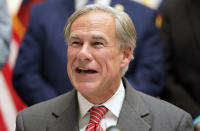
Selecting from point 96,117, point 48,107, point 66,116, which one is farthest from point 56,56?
point 96,117

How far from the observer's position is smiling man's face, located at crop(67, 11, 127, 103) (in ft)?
8.13

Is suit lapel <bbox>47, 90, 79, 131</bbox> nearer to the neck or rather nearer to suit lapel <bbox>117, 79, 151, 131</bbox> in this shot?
the neck

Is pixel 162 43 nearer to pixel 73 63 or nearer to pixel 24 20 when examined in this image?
pixel 73 63

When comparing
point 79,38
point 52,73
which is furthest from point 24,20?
point 79,38

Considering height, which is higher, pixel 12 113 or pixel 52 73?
pixel 52 73

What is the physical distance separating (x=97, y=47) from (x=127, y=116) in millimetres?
474

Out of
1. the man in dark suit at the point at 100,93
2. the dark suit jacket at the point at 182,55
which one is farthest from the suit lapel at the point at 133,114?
the dark suit jacket at the point at 182,55

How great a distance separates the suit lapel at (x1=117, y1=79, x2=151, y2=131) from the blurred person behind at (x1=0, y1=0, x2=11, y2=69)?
126cm

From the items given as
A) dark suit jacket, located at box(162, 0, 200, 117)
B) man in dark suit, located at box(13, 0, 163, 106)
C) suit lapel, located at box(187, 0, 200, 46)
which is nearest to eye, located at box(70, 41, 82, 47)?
man in dark suit, located at box(13, 0, 163, 106)

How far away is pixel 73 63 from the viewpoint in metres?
2.53

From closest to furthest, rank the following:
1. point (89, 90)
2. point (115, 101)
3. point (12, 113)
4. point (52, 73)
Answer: point (89, 90)
point (115, 101)
point (52, 73)
point (12, 113)

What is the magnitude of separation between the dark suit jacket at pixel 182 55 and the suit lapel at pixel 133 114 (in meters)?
0.89

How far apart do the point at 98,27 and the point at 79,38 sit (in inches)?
5.1

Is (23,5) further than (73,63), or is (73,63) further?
(23,5)
